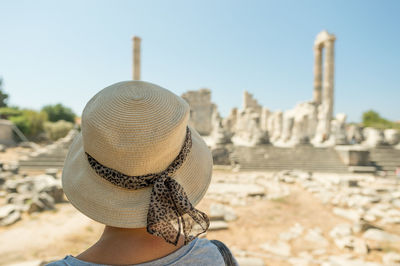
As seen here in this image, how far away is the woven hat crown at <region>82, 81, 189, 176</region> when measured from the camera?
34.1 inches

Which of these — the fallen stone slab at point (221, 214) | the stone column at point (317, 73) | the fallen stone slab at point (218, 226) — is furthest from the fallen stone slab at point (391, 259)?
the stone column at point (317, 73)

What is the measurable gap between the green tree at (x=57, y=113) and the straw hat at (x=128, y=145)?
32408 mm

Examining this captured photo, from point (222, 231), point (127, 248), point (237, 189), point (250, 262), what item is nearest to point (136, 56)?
point (237, 189)

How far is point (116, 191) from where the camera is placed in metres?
0.93

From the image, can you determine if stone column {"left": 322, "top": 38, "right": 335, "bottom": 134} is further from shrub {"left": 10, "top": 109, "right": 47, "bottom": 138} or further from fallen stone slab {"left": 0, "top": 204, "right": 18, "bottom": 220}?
shrub {"left": 10, "top": 109, "right": 47, "bottom": 138}

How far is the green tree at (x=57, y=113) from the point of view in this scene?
29.5 metres

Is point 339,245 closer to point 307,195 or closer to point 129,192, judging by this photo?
point 307,195

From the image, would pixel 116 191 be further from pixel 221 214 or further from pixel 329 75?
pixel 329 75

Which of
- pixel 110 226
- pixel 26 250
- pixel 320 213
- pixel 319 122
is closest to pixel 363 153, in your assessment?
pixel 319 122

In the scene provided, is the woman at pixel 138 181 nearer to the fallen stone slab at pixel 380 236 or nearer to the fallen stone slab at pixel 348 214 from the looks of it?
the fallen stone slab at pixel 380 236

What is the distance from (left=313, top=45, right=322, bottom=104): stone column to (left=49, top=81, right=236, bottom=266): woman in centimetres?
2602

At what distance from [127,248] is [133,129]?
37 centimetres

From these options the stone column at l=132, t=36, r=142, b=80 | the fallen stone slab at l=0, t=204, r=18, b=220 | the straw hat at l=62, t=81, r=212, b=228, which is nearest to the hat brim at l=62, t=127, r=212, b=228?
the straw hat at l=62, t=81, r=212, b=228

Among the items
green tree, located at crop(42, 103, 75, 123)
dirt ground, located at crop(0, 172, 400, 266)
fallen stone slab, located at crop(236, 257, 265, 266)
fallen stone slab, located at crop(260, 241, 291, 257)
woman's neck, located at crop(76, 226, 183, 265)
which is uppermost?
green tree, located at crop(42, 103, 75, 123)
